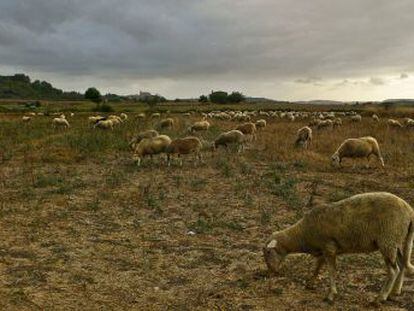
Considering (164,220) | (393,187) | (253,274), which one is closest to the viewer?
(253,274)

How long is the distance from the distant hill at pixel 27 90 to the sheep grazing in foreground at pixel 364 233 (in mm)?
168411

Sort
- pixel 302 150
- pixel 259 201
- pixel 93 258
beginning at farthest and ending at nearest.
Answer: pixel 302 150
pixel 259 201
pixel 93 258

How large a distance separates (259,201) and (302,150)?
1177 centimetres

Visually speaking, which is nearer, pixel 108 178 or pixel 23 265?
pixel 23 265

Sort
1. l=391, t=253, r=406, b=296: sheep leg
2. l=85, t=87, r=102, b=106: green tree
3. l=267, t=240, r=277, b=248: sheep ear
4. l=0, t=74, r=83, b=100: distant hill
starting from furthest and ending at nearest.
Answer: l=0, t=74, r=83, b=100: distant hill < l=85, t=87, r=102, b=106: green tree < l=267, t=240, r=277, b=248: sheep ear < l=391, t=253, r=406, b=296: sheep leg

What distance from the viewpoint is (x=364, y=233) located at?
7.61 meters

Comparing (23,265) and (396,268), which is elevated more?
(396,268)

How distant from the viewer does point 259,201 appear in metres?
14.6

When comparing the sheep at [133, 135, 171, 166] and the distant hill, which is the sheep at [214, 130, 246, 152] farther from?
the distant hill

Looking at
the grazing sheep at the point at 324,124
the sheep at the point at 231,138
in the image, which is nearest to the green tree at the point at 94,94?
the grazing sheep at the point at 324,124

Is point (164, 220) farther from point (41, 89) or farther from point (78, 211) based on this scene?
point (41, 89)

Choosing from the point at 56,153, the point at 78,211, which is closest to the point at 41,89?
the point at 56,153

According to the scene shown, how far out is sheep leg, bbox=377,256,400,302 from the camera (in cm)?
752

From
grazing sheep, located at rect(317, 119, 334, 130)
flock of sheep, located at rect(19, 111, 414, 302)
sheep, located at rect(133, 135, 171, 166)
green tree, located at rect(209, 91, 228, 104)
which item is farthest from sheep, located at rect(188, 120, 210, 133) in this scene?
green tree, located at rect(209, 91, 228, 104)
